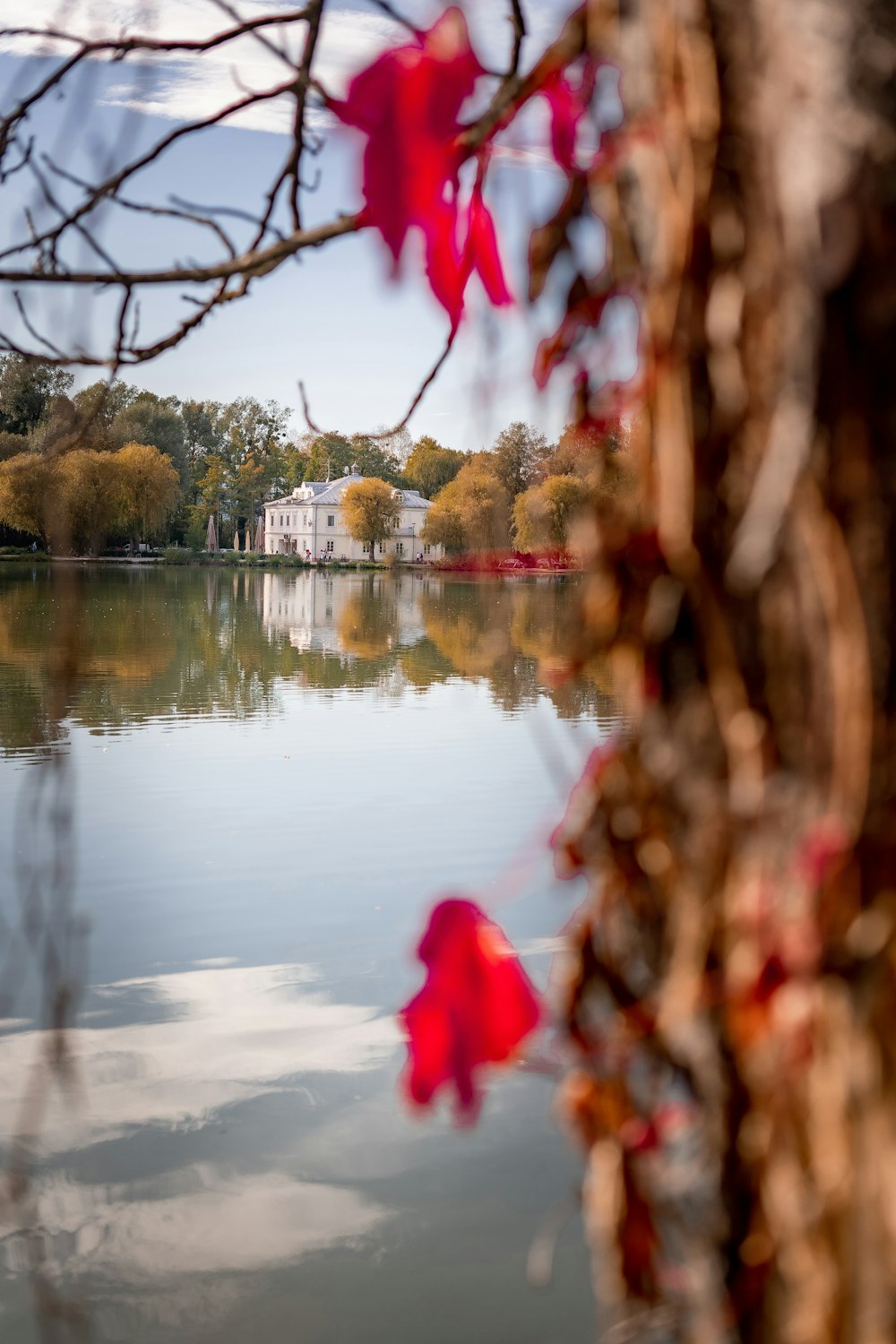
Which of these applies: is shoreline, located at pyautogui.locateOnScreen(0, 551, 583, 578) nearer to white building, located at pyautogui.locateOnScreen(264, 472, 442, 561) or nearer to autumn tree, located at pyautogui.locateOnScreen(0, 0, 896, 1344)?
white building, located at pyautogui.locateOnScreen(264, 472, 442, 561)

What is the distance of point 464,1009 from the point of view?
2.81 ft

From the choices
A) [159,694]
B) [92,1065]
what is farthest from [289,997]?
[159,694]

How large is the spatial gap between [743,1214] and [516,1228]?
3.88m

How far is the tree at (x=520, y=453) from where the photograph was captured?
123 cm

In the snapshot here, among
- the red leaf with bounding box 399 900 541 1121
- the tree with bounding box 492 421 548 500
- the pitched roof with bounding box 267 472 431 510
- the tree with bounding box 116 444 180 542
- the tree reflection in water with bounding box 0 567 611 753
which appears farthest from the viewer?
the pitched roof with bounding box 267 472 431 510

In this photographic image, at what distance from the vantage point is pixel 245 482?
285 ft

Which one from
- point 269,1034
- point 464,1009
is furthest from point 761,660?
point 269,1034

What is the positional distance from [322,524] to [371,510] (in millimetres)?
10016

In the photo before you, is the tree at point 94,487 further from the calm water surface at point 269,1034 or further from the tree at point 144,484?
the calm water surface at point 269,1034

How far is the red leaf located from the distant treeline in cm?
29

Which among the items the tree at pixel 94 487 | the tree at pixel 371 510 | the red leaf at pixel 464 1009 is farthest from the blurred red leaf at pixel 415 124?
the tree at pixel 371 510

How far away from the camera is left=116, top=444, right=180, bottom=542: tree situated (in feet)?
155

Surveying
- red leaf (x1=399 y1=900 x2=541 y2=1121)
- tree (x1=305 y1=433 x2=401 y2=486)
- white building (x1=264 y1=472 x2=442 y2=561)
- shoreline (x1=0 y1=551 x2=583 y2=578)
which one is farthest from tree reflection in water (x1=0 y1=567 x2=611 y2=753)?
tree (x1=305 y1=433 x2=401 y2=486)

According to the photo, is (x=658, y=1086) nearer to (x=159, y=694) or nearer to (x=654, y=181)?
(x=654, y=181)
